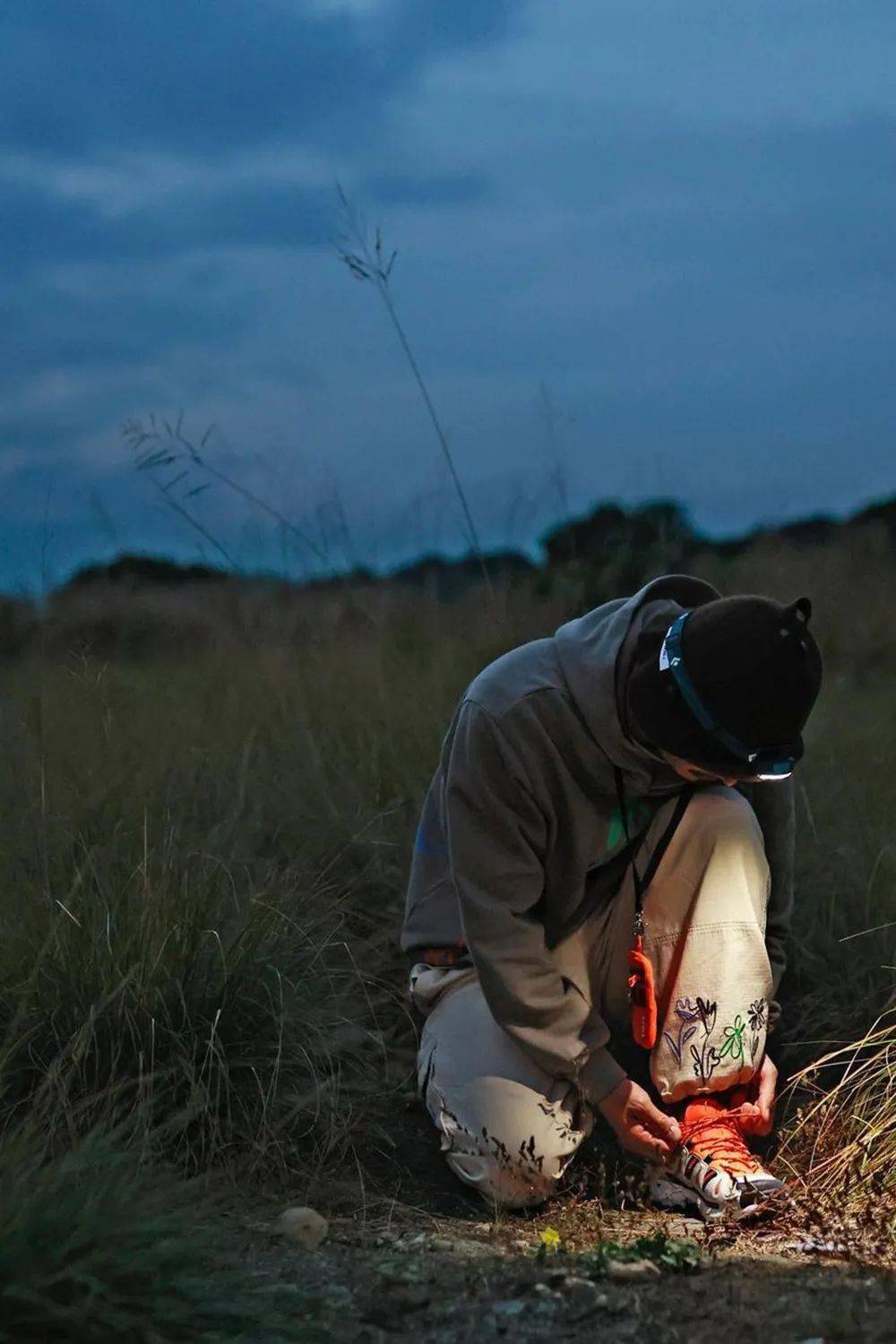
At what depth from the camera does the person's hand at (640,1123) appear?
299cm

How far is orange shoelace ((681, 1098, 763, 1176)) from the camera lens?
3.04m

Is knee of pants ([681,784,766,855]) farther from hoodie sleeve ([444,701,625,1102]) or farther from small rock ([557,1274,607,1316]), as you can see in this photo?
small rock ([557,1274,607,1316])

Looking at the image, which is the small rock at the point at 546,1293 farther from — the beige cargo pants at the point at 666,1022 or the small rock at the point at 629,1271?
the beige cargo pants at the point at 666,1022

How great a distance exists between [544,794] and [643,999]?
1.65 ft

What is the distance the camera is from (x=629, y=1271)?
263cm

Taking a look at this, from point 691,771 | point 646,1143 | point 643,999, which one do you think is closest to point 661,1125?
point 646,1143

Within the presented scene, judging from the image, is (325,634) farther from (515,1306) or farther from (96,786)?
(515,1306)

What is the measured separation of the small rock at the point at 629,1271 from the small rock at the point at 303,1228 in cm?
54

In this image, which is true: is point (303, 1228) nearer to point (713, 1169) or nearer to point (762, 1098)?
point (713, 1169)

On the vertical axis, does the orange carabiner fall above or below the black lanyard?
below

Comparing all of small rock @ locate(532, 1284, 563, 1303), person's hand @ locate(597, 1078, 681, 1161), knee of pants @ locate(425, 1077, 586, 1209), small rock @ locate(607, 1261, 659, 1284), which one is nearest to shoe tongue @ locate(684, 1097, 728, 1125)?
person's hand @ locate(597, 1078, 681, 1161)

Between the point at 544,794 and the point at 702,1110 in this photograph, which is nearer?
the point at 544,794

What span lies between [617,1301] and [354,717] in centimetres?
251

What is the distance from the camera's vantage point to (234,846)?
3781 mm
